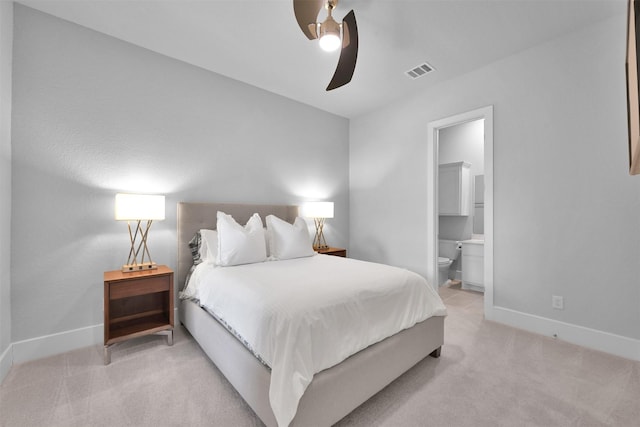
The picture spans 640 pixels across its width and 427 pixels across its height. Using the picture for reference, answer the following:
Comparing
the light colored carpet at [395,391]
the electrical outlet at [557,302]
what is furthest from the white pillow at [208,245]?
the electrical outlet at [557,302]

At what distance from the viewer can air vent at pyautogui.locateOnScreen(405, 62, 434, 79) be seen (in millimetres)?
3002

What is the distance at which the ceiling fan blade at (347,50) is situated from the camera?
6.31ft

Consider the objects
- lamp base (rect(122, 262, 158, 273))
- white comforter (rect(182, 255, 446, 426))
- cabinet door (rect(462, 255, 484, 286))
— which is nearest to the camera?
white comforter (rect(182, 255, 446, 426))

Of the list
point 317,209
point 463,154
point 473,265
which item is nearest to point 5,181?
point 317,209

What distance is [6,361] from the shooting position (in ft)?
6.34

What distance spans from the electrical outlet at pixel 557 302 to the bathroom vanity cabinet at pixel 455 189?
2.04 m

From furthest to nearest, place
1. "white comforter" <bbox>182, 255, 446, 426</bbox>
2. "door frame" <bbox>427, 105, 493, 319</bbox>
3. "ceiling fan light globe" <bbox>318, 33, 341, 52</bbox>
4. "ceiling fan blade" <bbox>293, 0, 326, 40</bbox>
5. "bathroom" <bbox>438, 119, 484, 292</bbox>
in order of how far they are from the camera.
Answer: "bathroom" <bbox>438, 119, 484, 292</bbox>
"door frame" <bbox>427, 105, 493, 319</bbox>
"ceiling fan light globe" <bbox>318, 33, 341, 52</bbox>
"ceiling fan blade" <bbox>293, 0, 326, 40</bbox>
"white comforter" <bbox>182, 255, 446, 426</bbox>

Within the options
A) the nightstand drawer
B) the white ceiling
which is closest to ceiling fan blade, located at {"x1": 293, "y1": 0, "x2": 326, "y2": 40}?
the white ceiling

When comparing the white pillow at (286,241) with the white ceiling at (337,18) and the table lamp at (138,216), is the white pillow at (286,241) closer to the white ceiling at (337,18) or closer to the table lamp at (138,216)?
the table lamp at (138,216)

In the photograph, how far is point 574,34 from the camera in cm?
246

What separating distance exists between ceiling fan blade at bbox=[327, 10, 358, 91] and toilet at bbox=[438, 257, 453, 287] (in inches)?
122

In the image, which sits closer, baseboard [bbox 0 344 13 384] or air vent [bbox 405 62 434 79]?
baseboard [bbox 0 344 13 384]

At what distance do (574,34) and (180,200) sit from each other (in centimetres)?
404

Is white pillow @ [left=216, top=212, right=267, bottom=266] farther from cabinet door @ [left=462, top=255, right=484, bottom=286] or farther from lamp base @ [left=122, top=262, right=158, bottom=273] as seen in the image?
cabinet door @ [left=462, top=255, right=484, bottom=286]
